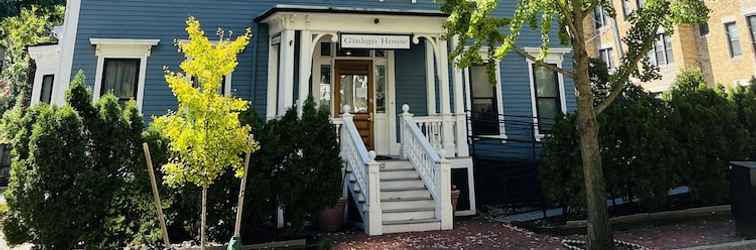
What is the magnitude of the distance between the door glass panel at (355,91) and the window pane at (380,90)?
11.4 inches

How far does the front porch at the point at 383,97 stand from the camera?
308 inches

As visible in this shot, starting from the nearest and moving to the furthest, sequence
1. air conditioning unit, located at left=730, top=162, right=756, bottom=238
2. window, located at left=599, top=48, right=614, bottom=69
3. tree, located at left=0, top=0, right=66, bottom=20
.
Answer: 1. air conditioning unit, located at left=730, top=162, right=756, bottom=238
2. tree, located at left=0, top=0, right=66, bottom=20
3. window, located at left=599, top=48, right=614, bottom=69

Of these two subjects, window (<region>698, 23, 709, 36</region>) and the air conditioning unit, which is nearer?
the air conditioning unit

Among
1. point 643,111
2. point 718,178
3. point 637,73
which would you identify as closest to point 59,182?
point 637,73

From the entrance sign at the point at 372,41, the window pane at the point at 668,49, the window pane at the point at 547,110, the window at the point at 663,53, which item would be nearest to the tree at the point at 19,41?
the entrance sign at the point at 372,41

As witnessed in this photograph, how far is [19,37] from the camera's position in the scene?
22.8 meters

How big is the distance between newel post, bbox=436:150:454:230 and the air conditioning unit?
14.5 ft

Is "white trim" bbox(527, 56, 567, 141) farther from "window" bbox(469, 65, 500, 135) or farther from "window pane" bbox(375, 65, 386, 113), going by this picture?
"window pane" bbox(375, 65, 386, 113)

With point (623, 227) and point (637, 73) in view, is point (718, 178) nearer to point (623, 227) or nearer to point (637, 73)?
point (623, 227)

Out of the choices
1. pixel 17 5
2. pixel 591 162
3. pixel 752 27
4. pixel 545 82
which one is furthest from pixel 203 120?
pixel 17 5

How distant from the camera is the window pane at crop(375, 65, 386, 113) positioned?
10641mm

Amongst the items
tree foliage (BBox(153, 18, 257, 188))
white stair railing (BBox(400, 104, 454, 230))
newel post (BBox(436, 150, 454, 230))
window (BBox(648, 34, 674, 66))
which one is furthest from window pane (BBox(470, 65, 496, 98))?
window (BBox(648, 34, 674, 66))

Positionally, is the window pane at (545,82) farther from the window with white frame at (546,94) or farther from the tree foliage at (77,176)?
the tree foliage at (77,176)

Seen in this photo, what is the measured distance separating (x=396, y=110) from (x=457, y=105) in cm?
182
